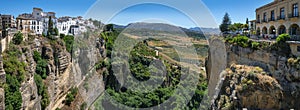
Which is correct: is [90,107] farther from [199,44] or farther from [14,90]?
[199,44]

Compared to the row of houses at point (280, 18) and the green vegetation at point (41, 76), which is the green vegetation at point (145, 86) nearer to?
the green vegetation at point (41, 76)

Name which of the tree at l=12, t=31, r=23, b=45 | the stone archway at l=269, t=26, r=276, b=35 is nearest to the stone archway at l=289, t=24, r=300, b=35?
the stone archway at l=269, t=26, r=276, b=35

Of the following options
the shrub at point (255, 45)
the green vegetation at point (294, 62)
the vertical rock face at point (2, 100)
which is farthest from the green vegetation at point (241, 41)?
the vertical rock face at point (2, 100)

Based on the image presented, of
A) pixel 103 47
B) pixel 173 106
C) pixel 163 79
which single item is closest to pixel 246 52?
pixel 173 106

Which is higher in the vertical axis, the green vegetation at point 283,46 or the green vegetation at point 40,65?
the green vegetation at point 283,46

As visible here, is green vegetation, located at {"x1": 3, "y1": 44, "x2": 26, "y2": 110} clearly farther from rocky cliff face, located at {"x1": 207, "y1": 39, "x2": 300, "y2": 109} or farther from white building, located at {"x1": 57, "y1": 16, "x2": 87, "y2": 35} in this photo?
white building, located at {"x1": 57, "y1": 16, "x2": 87, "y2": 35}

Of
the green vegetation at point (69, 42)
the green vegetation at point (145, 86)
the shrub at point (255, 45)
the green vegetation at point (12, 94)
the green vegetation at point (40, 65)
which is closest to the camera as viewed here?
the shrub at point (255, 45)
